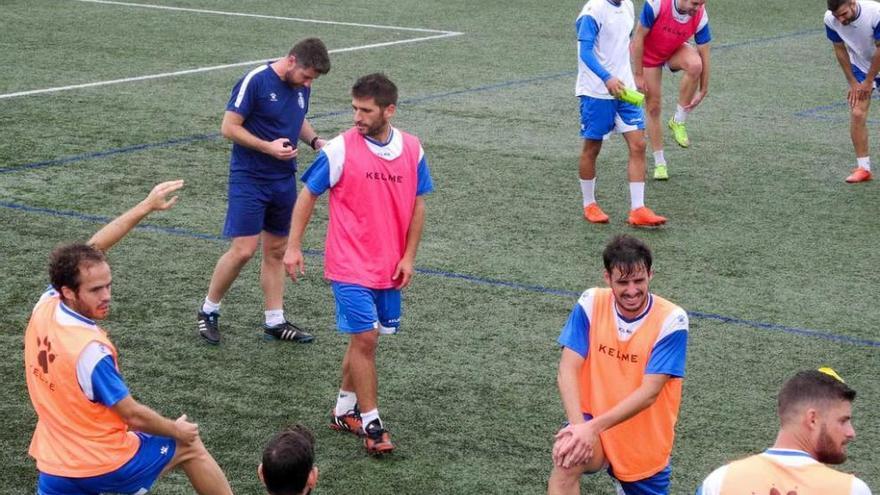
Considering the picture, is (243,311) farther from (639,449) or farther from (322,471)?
(639,449)

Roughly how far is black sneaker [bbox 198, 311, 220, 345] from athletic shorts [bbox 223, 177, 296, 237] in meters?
0.54

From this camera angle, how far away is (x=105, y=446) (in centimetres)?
538

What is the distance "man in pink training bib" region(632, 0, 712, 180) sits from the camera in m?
12.8

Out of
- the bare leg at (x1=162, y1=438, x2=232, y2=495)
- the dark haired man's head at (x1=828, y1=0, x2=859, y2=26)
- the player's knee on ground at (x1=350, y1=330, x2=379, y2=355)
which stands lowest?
the bare leg at (x1=162, y1=438, x2=232, y2=495)

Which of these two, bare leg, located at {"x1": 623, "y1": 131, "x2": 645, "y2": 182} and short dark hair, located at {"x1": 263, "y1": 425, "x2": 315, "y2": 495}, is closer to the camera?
short dark hair, located at {"x1": 263, "y1": 425, "x2": 315, "y2": 495}

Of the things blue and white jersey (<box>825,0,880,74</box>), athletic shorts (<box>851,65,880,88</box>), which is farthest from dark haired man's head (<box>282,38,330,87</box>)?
athletic shorts (<box>851,65,880,88</box>)

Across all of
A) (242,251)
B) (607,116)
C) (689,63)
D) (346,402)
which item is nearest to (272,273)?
(242,251)

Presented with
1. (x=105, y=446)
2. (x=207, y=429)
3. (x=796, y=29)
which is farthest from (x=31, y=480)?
(x=796, y=29)

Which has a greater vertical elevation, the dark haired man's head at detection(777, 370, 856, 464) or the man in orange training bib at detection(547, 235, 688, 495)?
the dark haired man's head at detection(777, 370, 856, 464)

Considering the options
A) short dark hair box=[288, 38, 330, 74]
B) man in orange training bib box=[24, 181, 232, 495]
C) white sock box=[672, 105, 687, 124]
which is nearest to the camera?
man in orange training bib box=[24, 181, 232, 495]

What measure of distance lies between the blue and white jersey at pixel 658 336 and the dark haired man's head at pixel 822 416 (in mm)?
1281

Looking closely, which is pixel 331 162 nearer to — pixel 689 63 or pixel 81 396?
pixel 81 396

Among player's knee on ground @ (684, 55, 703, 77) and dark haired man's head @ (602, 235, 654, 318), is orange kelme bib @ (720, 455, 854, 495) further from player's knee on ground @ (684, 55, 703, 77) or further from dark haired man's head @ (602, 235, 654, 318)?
player's knee on ground @ (684, 55, 703, 77)

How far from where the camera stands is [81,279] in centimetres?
535
